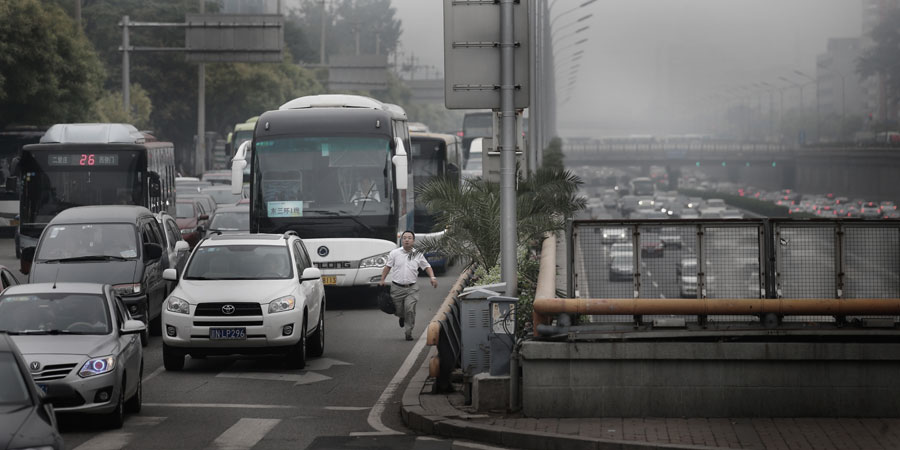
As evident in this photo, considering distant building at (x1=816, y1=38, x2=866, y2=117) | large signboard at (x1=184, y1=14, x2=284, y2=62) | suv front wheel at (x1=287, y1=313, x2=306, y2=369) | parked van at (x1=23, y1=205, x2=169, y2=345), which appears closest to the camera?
suv front wheel at (x1=287, y1=313, x2=306, y2=369)

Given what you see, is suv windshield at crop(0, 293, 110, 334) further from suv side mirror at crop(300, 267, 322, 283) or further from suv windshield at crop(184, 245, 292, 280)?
suv side mirror at crop(300, 267, 322, 283)

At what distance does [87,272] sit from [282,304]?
4.38m

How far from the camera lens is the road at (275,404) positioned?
12.1 meters

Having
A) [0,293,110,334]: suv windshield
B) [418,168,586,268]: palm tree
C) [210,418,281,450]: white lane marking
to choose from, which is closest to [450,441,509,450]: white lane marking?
[210,418,281,450]: white lane marking

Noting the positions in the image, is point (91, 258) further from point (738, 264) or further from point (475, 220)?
point (738, 264)

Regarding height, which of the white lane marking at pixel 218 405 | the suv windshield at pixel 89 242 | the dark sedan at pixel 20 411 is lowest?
the white lane marking at pixel 218 405

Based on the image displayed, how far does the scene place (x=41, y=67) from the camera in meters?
48.7

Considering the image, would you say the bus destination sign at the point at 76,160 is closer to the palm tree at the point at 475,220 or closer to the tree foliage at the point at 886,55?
the palm tree at the point at 475,220

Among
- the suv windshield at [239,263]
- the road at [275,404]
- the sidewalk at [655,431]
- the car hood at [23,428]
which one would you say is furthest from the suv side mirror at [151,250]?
the car hood at [23,428]

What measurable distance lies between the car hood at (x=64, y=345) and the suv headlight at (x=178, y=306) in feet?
12.0

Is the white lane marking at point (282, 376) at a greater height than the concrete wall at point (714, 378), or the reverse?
the concrete wall at point (714, 378)

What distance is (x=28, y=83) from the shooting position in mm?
48125

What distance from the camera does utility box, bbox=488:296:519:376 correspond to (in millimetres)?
12953

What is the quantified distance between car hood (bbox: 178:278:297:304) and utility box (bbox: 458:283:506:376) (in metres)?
4.12
